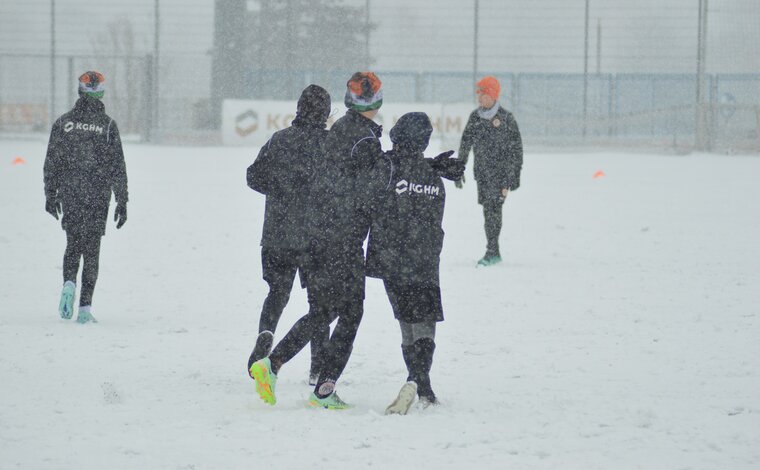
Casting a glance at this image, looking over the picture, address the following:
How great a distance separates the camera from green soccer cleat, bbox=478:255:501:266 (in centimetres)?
1073

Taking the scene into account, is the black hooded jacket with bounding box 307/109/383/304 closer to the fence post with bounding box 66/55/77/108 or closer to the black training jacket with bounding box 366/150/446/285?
the black training jacket with bounding box 366/150/446/285

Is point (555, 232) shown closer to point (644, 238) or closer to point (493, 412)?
point (644, 238)

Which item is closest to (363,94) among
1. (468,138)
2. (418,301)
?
(418,301)

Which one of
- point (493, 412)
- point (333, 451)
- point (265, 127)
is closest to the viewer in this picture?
point (333, 451)

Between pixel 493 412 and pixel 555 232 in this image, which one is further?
pixel 555 232

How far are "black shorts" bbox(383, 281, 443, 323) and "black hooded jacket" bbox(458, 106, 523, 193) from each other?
17.8 feet

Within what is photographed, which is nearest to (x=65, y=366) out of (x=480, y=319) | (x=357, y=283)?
(x=357, y=283)

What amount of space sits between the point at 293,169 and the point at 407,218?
747mm

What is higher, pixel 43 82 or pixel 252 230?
pixel 43 82

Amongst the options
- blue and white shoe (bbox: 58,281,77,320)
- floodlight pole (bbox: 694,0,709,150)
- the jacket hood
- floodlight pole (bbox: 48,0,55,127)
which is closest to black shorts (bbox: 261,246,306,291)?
the jacket hood

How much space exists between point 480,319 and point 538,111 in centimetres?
2334

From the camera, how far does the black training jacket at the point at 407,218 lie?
5.41m

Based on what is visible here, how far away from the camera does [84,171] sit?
25.2 ft

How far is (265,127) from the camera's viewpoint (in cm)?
2942
